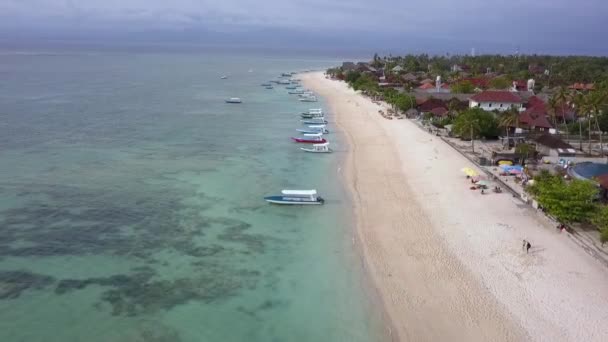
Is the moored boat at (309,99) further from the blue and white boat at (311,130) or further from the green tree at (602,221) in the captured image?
the green tree at (602,221)

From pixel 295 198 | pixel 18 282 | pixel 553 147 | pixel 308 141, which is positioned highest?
pixel 553 147

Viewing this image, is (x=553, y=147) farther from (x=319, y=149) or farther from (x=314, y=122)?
(x=314, y=122)

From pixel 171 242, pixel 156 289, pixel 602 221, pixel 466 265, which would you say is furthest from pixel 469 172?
pixel 156 289

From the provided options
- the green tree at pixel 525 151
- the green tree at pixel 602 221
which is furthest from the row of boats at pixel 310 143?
the green tree at pixel 525 151

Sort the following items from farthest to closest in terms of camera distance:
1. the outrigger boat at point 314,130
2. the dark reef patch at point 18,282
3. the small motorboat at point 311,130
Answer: the outrigger boat at point 314,130 → the small motorboat at point 311,130 → the dark reef patch at point 18,282

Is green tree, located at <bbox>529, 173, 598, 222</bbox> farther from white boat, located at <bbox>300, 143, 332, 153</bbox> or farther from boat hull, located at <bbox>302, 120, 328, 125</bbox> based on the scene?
boat hull, located at <bbox>302, 120, 328, 125</bbox>

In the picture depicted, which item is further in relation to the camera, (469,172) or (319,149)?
(319,149)

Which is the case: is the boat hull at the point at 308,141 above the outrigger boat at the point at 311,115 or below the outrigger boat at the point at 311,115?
below

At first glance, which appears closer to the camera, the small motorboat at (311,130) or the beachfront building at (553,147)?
the beachfront building at (553,147)
